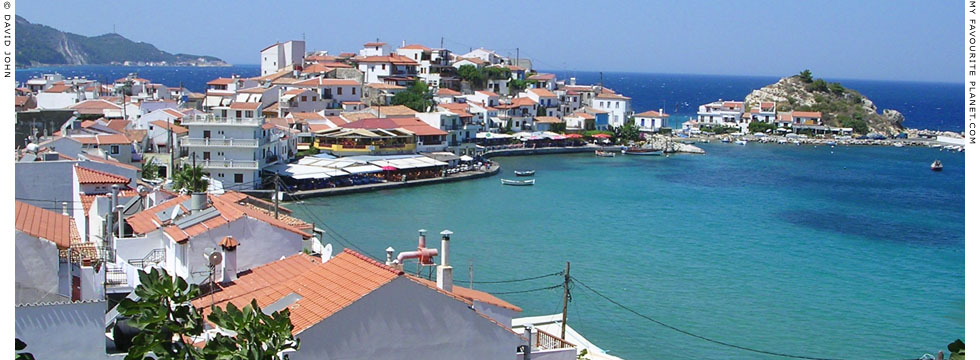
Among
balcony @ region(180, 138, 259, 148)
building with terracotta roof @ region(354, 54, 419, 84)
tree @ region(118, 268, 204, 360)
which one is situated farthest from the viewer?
building with terracotta roof @ region(354, 54, 419, 84)

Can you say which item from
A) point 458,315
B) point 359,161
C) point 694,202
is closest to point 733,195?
point 694,202

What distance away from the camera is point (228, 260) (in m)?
10.6

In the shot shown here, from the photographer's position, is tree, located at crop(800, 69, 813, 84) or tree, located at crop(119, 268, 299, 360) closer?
tree, located at crop(119, 268, 299, 360)

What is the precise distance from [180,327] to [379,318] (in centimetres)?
299

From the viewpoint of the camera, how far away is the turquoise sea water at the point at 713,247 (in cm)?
1795

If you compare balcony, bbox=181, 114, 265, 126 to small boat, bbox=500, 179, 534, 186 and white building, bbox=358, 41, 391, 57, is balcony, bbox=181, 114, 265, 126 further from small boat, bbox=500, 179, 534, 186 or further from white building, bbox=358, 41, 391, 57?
white building, bbox=358, 41, 391, 57

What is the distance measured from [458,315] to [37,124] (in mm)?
29284

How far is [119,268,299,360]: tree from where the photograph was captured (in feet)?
16.4

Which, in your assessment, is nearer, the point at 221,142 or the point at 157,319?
the point at 157,319

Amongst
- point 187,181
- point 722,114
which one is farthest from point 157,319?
point 722,114

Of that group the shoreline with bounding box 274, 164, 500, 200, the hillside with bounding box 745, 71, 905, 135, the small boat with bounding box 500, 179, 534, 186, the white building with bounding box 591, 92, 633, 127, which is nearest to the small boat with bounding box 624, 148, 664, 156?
the white building with bounding box 591, 92, 633, 127

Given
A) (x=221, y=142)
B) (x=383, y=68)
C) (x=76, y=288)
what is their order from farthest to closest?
1. (x=383, y=68)
2. (x=221, y=142)
3. (x=76, y=288)

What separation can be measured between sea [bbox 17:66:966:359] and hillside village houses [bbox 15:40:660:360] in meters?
3.95

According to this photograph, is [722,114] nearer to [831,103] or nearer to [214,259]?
[831,103]
